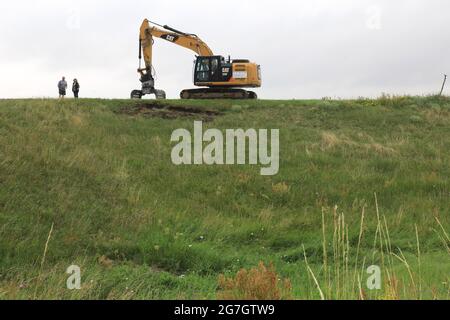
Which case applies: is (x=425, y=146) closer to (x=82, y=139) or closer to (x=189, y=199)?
(x=189, y=199)

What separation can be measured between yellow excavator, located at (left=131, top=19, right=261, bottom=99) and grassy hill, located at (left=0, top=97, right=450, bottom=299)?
Answer: 371 inches

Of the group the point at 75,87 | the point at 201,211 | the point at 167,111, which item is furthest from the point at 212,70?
the point at 201,211

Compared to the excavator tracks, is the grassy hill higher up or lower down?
lower down

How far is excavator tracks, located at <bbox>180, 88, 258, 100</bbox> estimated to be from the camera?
2827 cm

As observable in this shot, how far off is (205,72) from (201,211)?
64.1 feet

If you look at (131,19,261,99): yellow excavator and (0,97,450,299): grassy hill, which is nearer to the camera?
(0,97,450,299): grassy hill

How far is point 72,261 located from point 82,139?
7.66 m

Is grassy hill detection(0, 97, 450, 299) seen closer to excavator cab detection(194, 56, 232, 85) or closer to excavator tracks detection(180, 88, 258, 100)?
excavator tracks detection(180, 88, 258, 100)

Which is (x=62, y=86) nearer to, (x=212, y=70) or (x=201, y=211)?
(x=212, y=70)

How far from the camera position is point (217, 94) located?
92.9 ft

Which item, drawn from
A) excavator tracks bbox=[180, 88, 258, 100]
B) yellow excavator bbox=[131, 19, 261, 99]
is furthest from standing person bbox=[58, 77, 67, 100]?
excavator tracks bbox=[180, 88, 258, 100]

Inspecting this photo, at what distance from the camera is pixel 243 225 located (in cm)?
953

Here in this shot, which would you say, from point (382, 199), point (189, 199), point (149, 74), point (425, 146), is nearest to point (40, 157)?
point (189, 199)

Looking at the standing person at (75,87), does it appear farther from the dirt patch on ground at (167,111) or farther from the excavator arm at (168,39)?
the dirt patch on ground at (167,111)
